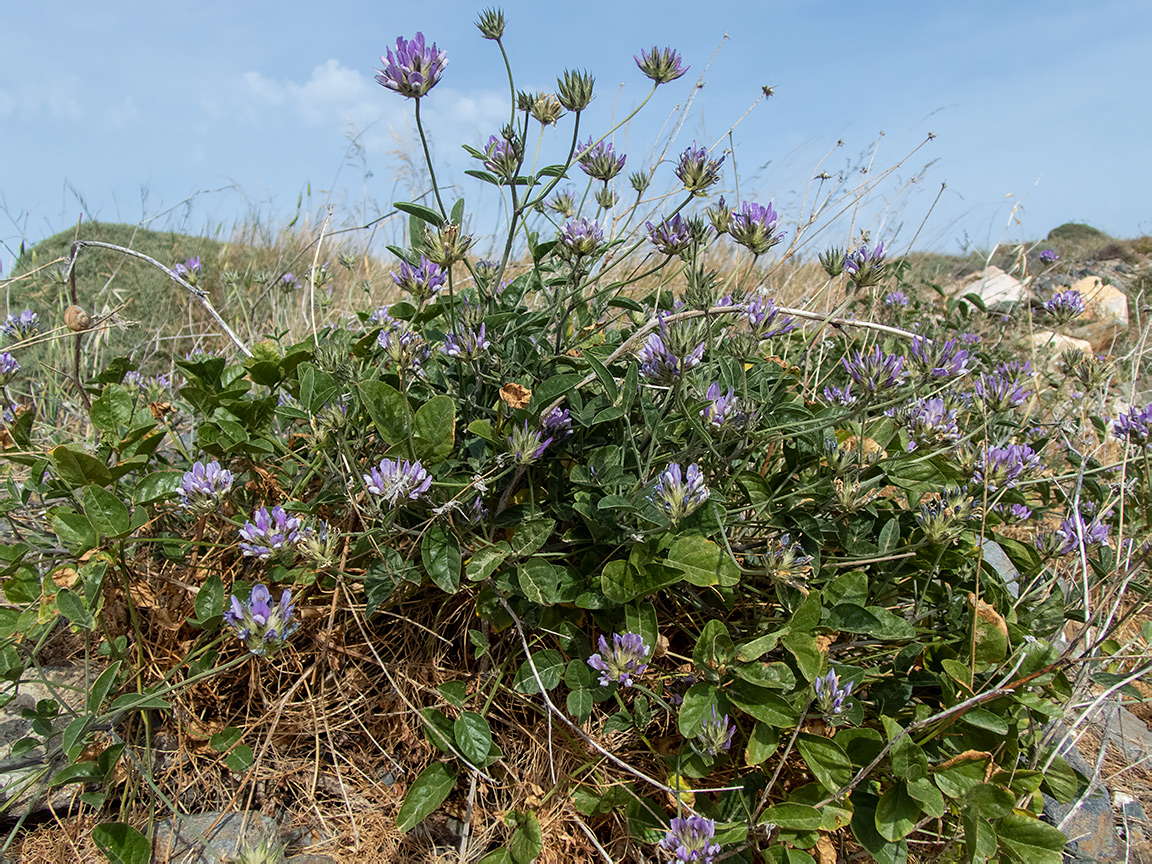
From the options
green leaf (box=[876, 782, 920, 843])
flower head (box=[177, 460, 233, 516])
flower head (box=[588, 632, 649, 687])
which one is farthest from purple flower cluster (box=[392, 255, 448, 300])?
green leaf (box=[876, 782, 920, 843])

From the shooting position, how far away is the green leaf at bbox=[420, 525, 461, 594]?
161 centimetres

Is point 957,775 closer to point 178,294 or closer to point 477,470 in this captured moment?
point 477,470

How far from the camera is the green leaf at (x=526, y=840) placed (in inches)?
62.8

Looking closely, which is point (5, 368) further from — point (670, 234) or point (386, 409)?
point (670, 234)

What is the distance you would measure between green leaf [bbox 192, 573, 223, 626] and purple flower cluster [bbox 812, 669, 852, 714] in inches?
54.8

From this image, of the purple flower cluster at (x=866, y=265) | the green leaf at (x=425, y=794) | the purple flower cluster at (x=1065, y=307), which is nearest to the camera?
the green leaf at (x=425, y=794)

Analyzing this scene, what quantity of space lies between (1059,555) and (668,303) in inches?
54.7

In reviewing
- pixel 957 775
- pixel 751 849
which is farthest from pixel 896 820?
pixel 751 849

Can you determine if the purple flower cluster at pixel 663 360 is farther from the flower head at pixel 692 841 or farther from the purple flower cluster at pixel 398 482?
the flower head at pixel 692 841

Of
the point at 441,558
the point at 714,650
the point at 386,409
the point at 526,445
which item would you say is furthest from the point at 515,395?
the point at 714,650

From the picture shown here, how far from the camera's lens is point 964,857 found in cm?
165

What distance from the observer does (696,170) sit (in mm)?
2062

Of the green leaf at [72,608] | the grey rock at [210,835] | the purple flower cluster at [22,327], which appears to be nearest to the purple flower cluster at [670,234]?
the green leaf at [72,608]

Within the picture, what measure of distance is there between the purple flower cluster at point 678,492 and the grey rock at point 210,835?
1.27 m
